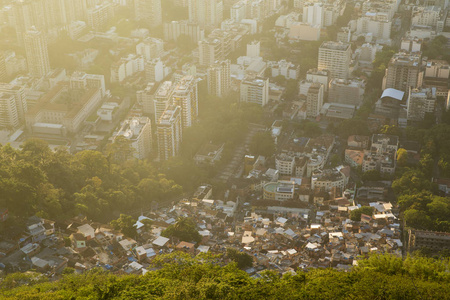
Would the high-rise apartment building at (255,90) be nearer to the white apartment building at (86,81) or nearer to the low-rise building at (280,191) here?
the white apartment building at (86,81)

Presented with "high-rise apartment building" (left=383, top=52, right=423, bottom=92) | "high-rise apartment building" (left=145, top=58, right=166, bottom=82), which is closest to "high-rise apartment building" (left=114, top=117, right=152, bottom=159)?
"high-rise apartment building" (left=145, top=58, right=166, bottom=82)

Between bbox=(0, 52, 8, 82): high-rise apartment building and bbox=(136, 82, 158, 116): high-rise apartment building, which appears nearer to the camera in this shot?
bbox=(136, 82, 158, 116): high-rise apartment building

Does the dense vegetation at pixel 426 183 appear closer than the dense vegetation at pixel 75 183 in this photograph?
No

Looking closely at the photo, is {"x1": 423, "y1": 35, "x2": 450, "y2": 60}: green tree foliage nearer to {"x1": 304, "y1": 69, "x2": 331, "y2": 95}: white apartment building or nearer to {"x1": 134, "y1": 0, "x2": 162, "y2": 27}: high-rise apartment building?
{"x1": 304, "y1": 69, "x2": 331, "y2": 95}: white apartment building

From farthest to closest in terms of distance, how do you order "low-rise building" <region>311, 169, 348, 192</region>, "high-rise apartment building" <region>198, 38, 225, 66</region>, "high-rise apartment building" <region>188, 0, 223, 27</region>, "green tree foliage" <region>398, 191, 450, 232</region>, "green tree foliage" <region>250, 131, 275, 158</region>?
"high-rise apartment building" <region>188, 0, 223, 27</region> < "high-rise apartment building" <region>198, 38, 225, 66</region> < "green tree foliage" <region>250, 131, 275, 158</region> < "low-rise building" <region>311, 169, 348, 192</region> < "green tree foliage" <region>398, 191, 450, 232</region>

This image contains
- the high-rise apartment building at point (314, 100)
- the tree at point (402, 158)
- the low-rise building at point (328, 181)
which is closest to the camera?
the low-rise building at point (328, 181)

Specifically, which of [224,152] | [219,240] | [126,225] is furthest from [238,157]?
[126,225]

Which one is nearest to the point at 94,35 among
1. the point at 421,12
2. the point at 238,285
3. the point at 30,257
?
the point at 421,12

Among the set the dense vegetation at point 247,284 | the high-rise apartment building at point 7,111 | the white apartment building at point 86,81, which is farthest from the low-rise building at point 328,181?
the high-rise apartment building at point 7,111
